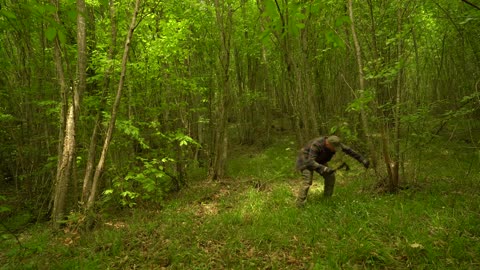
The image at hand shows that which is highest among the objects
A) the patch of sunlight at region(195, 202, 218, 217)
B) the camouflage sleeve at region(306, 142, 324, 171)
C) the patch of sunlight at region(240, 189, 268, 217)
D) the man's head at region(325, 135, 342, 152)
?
the man's head at region(325, 135, 342, 152)

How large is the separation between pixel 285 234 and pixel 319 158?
7.56ft

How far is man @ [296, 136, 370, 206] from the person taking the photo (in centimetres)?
730

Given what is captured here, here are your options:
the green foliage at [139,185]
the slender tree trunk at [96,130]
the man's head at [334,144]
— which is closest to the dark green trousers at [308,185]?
the man's head at [334,144]

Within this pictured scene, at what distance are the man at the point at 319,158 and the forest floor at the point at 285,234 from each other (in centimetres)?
41

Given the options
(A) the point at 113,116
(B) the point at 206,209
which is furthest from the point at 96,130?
(B) the point at 206,209

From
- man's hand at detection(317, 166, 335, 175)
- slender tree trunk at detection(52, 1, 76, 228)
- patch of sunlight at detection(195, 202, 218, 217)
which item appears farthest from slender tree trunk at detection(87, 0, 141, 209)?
man's hand at detection(317, 166, 335, 175)

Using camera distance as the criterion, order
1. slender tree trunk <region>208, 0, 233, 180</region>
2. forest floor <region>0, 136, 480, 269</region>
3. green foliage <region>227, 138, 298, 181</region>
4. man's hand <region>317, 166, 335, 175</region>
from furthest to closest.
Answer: green foliage <region>227, 138, 298, 181</region> < slender tree trunk <region>208, 0, 233, 180</region> < man's hand <region>317, 166, 335, 175</region> < forest floor <region>0, 136, 480, 269</region>

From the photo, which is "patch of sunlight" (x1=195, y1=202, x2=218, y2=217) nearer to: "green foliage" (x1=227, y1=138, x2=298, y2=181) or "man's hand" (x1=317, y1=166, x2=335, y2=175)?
"man's hand" (x1=317, y1=166, x2=335, y2=175)

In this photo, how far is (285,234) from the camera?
600 centimetres

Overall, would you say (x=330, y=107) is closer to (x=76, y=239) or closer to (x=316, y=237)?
(x=316, y=237)

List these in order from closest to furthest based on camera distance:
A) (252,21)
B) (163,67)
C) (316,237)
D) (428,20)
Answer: (316,237), (163,67), (428,20), (252,21)

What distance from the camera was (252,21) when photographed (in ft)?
50.6

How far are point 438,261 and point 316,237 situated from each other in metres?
1.88

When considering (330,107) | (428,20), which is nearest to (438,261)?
(428,20)
